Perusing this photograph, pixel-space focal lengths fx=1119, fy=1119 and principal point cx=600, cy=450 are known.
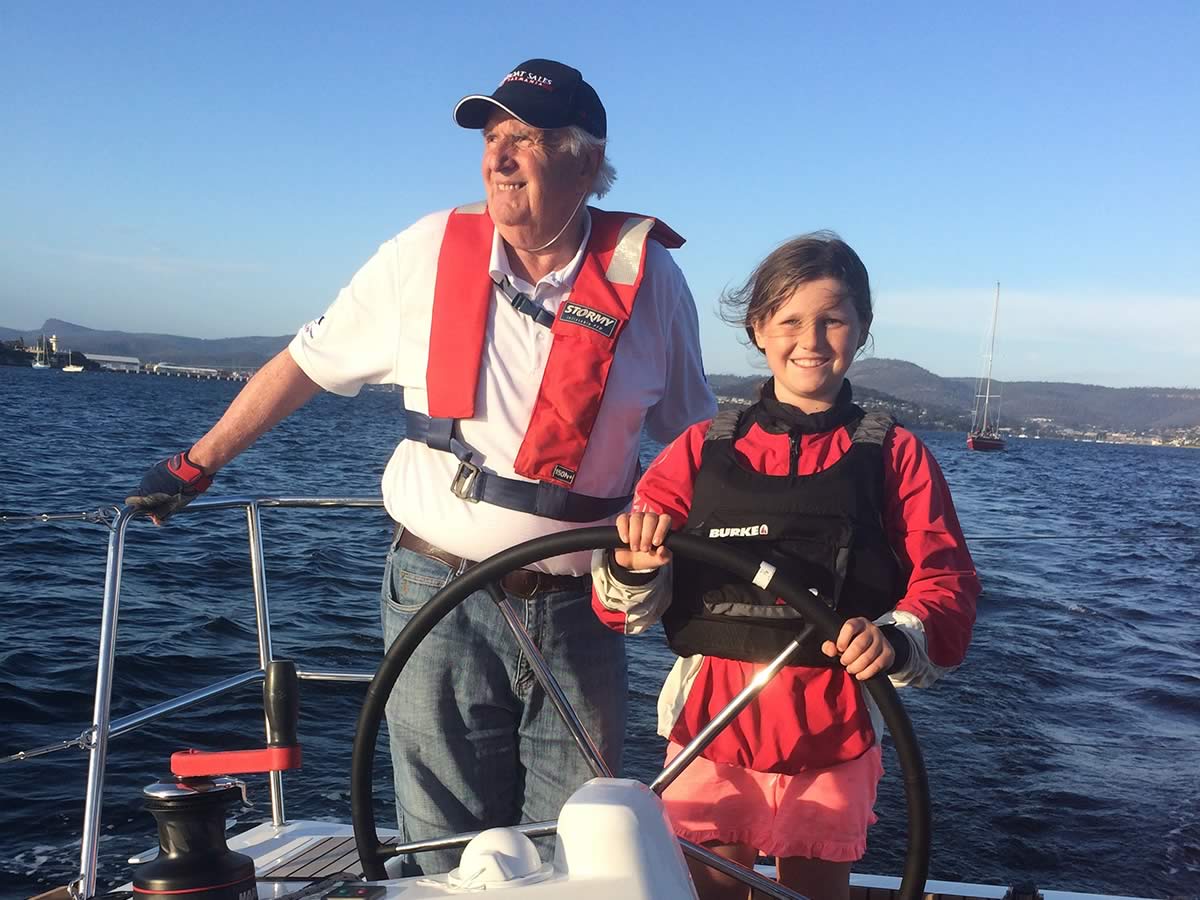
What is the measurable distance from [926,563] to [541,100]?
2.97 ft

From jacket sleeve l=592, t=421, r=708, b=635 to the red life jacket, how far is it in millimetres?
158

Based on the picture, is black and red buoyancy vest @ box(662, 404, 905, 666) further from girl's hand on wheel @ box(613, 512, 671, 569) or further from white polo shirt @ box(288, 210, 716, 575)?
white polo shirt @ box(288, 210, 716, 575)

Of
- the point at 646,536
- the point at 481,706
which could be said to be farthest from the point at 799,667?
the point at 481,706

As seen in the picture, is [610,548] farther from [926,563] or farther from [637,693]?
[637,693]

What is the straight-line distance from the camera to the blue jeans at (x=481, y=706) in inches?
72.4

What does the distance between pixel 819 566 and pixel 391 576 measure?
759 mm

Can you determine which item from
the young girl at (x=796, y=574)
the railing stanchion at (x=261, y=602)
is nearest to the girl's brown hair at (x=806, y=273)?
the young girl at (x=796, y=574)

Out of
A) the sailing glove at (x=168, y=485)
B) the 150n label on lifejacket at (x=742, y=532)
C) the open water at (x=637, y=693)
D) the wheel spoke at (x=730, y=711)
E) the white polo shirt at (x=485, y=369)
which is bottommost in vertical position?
the open water at (x=637, y=693)

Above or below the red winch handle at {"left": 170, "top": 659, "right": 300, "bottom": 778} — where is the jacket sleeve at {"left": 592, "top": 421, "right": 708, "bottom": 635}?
above

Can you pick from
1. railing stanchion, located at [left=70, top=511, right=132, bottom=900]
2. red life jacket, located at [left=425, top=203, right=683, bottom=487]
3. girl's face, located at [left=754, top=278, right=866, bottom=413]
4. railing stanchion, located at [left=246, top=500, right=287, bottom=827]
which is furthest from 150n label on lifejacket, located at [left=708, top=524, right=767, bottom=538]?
railing stanchion, located at [left=246, top=500, right=287, bottom=827]

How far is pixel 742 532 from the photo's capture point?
1.56 meters

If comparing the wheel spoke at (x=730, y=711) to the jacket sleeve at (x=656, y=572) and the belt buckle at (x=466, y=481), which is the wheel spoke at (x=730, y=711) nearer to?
the jacket sleeve at (x=656, y=572)

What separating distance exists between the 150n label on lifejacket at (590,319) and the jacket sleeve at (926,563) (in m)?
0.49

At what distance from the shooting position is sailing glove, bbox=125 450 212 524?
198cm
